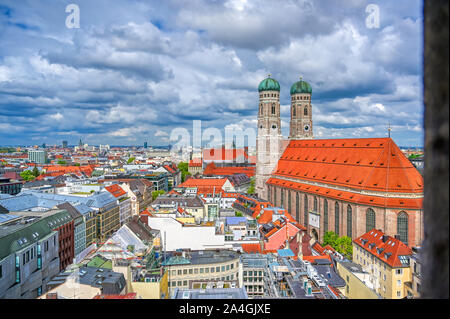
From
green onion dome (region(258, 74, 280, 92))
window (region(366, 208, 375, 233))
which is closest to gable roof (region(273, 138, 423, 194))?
window (region(366, 208, 375, 233))

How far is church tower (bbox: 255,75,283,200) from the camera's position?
6494 centimetres

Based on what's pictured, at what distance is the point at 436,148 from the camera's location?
2.25 meters

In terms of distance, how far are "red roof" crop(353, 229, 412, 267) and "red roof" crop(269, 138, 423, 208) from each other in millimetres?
5928

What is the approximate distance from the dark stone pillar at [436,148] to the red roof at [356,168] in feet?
128

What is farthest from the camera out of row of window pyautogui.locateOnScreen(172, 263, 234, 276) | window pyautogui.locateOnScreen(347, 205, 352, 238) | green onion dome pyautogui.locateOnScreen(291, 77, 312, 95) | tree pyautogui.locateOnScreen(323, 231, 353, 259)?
green onion dome pyautogui.locateOnScreen(291, 77, 312, 95)

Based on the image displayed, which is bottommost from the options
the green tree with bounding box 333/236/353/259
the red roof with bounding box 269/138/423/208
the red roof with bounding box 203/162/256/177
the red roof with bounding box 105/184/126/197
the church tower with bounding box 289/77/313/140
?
the green tree with bounding box 333/236/353/259

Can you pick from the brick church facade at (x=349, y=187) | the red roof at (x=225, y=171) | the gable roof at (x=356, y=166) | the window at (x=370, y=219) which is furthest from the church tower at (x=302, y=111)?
the red roof at (x=225, y=171)

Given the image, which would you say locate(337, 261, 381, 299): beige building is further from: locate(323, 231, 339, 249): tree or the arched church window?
the arched church window

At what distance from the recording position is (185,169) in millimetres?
126000

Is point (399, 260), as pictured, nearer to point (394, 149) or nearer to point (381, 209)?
point (381, 209)

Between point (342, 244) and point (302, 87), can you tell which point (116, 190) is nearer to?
point (342, 244)

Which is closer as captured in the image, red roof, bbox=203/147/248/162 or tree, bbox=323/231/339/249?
tree, bbox=323/231/339/249

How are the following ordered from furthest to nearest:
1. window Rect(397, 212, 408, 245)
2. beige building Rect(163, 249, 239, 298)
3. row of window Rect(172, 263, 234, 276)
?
window Rect(397, 212, 408, 245) < row of window Rect(172, 263, 234, 276) < beige building Rect(163, 249, 239, 298)
